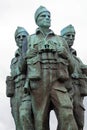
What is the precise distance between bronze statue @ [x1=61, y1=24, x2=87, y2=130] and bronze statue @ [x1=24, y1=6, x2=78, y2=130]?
1.16 m

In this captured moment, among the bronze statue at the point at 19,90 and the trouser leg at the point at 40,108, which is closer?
the trouser leg at the point at 40,108

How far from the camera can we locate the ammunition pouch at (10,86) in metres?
14.3

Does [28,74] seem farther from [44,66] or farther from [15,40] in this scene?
[15,40]

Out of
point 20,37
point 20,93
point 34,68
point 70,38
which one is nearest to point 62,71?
point 34,68

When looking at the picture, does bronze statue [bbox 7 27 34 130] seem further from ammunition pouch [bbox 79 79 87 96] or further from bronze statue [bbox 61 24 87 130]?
ammunition pouch [bbox 79 79 87 96]

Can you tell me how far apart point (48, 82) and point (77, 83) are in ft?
6.04

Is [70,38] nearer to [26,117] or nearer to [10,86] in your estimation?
[10,86]

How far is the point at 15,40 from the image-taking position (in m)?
15.0

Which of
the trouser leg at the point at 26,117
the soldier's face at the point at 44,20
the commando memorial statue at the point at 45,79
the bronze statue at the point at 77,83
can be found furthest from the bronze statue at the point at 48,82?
the bronze statue at the point at 77,83

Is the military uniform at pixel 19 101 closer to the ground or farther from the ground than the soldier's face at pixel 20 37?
closer to the ground

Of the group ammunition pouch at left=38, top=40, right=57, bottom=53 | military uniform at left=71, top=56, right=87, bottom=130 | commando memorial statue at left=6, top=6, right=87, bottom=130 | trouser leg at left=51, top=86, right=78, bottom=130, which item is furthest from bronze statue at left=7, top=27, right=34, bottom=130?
military uniform at left=71, top=56, right=87, bottom=130

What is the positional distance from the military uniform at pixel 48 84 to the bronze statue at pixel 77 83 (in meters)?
1.16

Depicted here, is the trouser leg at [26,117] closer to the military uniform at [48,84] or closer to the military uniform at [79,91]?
the military uniform at [48,84]

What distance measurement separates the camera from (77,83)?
14.4 meters
